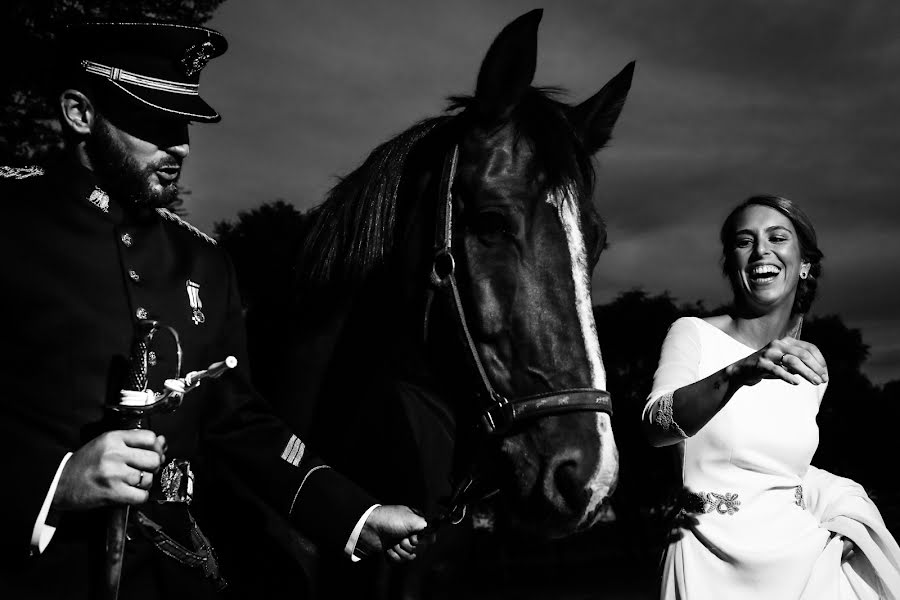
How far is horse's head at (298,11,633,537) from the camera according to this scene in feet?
7.57

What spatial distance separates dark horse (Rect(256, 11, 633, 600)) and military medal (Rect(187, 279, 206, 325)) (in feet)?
1.70

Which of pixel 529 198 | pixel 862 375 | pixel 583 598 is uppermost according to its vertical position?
pixel 862 375

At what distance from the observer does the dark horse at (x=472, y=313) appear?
2.35 meters

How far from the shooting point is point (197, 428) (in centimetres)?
240

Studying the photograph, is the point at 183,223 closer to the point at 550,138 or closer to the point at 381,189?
the point at 381,189

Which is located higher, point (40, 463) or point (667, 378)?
point (667, 378)

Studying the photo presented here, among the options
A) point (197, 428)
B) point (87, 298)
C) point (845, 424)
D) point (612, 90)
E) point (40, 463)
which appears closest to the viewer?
point (40, 463)

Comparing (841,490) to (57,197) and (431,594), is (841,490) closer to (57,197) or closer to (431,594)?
(431,594)

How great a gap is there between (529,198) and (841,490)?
7.01 ft

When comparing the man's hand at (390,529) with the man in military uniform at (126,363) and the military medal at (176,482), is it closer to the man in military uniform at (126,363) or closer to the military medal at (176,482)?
the man in military uniform at (126,363)

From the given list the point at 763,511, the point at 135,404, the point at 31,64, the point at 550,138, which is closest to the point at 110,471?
the point at 135,404

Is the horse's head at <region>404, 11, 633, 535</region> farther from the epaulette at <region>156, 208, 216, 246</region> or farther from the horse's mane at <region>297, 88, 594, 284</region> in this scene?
the epaulette at <region>156, 208, 216, 246</region>

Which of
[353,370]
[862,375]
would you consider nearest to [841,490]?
[353,370]

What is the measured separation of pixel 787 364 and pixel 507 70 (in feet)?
4.42
